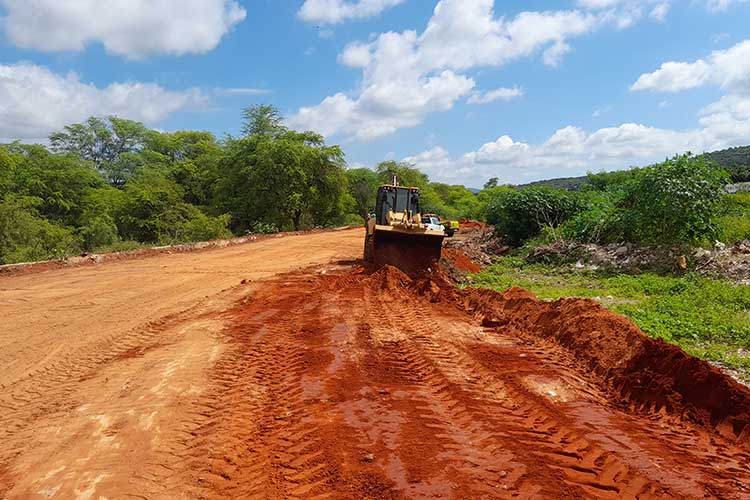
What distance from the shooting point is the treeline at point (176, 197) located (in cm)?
2356

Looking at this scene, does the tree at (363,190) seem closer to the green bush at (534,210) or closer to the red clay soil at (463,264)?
the green bush at (534,210)

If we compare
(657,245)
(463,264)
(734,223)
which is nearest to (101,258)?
(463,264)

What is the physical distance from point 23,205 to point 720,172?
34112 millimetres

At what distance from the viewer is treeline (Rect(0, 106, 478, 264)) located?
928 inches

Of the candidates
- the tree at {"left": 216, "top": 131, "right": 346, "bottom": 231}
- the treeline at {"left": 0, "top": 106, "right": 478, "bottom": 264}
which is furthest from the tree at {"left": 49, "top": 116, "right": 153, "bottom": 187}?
the tree at {"left": 216, "top": 131, "right": 346, "bottom": 231}

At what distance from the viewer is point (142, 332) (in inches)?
321

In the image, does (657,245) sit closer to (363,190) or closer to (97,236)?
(97,236)

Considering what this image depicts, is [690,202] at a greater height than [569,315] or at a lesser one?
greater

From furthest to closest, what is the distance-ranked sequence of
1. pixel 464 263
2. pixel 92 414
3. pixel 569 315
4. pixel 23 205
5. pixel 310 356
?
pixel 23 205
pixel 464 263
pixel 569 315
pixel 310 356
pixel 92 414

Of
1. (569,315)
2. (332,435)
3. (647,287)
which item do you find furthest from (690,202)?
(332,435)

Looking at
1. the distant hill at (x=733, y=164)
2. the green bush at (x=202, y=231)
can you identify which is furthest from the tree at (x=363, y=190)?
the green bush at (x=202, y=231)

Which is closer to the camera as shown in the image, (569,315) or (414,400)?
Result: (414,400)

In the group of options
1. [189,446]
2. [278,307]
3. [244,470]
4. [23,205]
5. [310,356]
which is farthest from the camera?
[23,205]

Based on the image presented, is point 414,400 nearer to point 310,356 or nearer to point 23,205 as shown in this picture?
point 310,356
